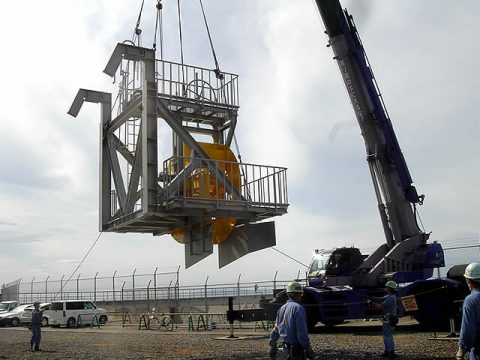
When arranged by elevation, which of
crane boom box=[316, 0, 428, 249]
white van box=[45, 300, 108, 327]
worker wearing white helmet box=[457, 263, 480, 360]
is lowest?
worker wearing white helmet box=[457, 263, 480, 360]

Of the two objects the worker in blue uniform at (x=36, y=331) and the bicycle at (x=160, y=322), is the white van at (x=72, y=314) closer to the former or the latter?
the bicycle at (x=160, y=322)

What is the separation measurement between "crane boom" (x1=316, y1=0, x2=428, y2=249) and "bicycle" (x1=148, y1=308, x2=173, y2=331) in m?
13.3

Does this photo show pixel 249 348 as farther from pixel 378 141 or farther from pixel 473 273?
pixel 473 273

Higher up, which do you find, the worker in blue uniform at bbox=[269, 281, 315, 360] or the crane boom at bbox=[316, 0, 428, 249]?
the crane boom at bbox=[316, 0, 428, 249]

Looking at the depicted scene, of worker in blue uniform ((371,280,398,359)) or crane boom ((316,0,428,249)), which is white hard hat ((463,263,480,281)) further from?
crane boom ((316,0,428,249))

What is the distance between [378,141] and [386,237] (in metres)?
3.35

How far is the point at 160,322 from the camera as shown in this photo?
98.0 ft

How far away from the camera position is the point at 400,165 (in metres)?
20.0

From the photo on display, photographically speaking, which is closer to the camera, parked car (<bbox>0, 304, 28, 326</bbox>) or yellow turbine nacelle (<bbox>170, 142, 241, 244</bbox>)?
yellow turbine nacelle (<bbox>170, 142, 241, 244</bbox>)

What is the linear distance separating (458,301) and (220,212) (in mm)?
8567

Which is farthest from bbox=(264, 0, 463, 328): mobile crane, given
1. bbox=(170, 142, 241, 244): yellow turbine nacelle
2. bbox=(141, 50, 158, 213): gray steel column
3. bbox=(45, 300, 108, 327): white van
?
bbox=(45, 300, 108, 327): white van

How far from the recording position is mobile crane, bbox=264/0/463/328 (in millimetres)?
19266

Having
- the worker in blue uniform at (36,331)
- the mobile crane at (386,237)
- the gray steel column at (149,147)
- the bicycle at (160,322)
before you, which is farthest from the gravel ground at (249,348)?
the bicycle at (160,322)

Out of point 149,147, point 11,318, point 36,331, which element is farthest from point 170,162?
point 11,318
